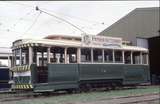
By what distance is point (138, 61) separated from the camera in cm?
2527

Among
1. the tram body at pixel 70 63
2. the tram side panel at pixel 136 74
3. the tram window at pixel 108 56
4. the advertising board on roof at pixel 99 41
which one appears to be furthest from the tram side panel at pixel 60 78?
the tram side panel at pixel 136 74

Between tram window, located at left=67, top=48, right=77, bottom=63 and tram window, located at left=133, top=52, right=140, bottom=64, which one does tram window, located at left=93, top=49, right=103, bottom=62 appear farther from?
tram window, located at left=133, top=52, right=140, bottom=64

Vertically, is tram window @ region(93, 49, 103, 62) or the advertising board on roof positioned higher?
the advertising board on roof

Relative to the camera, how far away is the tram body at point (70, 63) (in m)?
19.2

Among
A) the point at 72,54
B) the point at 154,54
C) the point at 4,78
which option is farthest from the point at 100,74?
the point at 154,54

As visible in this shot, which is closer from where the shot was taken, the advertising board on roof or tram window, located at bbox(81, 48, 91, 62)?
tram window, located at bbox(81, 48, 91, 62)

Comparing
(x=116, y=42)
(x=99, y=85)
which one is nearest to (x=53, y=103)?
(x=99, y=85)

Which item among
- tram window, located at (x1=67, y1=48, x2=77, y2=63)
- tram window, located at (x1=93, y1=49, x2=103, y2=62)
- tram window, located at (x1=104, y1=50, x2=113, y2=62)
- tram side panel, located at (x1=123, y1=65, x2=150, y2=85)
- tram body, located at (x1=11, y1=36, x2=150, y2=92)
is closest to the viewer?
tram body, located at (x1=11, y1=36, x2=150, y2=92)

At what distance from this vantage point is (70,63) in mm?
20375

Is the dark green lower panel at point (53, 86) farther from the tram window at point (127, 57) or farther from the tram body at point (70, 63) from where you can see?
the tram window at point (127, 57)

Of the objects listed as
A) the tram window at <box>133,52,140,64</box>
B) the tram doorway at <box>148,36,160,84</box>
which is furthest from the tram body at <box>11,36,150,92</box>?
the tram doorway at <box>148,36,160,84</box>

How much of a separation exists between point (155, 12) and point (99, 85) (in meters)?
14.6

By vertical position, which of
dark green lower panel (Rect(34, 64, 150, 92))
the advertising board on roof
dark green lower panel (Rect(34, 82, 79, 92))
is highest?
the advertising board on roof

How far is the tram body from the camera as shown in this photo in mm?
19203
